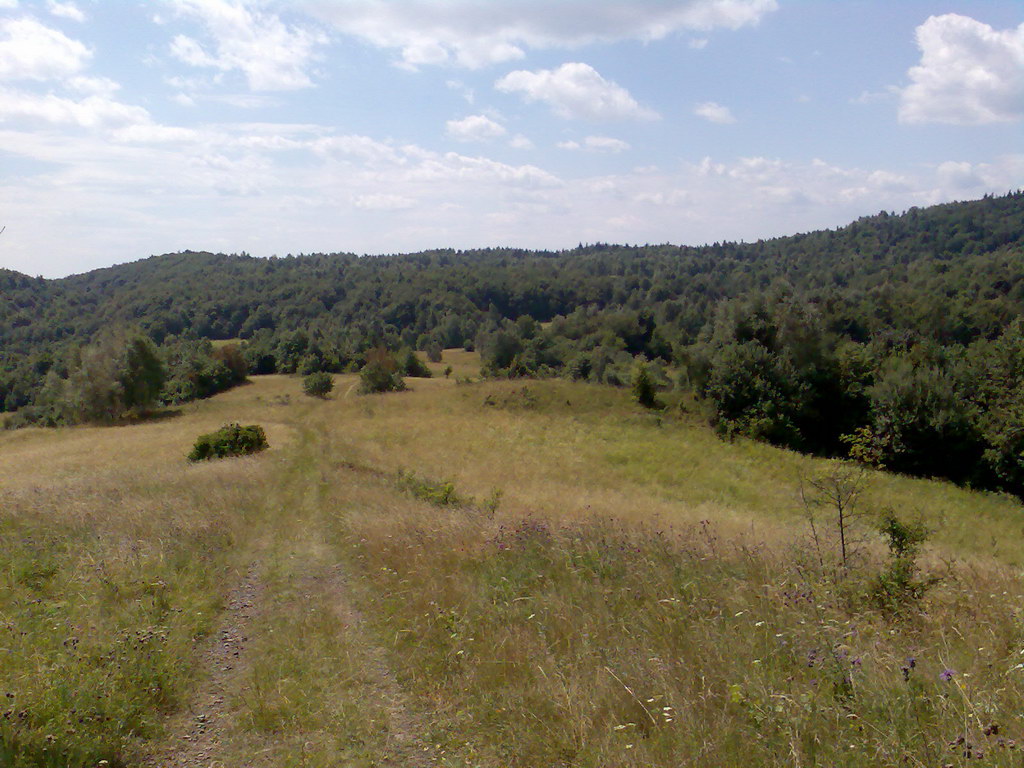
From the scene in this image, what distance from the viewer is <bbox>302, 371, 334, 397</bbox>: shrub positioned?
58125 millimetres

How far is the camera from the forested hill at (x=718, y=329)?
3647 centimetres

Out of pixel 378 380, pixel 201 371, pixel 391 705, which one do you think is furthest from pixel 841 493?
pixel 201 371

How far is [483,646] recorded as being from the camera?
5254 millimetres

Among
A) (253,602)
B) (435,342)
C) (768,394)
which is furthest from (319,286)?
(253,602)

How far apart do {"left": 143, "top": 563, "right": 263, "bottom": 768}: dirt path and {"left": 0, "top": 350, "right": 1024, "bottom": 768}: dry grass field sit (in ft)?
0.09

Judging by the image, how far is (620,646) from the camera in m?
4.77

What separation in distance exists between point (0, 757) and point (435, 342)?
118751 millimetres

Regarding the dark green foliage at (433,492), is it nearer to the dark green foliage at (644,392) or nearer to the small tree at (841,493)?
the small tree at (841,493)

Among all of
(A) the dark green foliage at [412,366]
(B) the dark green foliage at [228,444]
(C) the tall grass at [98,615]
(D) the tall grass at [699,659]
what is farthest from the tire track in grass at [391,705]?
(A) the dark green foliage at [412,366]

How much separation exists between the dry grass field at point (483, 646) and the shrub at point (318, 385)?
48.0 metres

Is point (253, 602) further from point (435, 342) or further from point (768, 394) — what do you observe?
point (435, 342)

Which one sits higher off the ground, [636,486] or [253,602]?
[253,602]

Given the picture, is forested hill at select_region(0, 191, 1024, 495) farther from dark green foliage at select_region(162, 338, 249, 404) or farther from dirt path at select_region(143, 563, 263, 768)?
dirt path at select_region(143, 563, 263, 768)

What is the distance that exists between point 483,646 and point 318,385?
56276 millimetres
